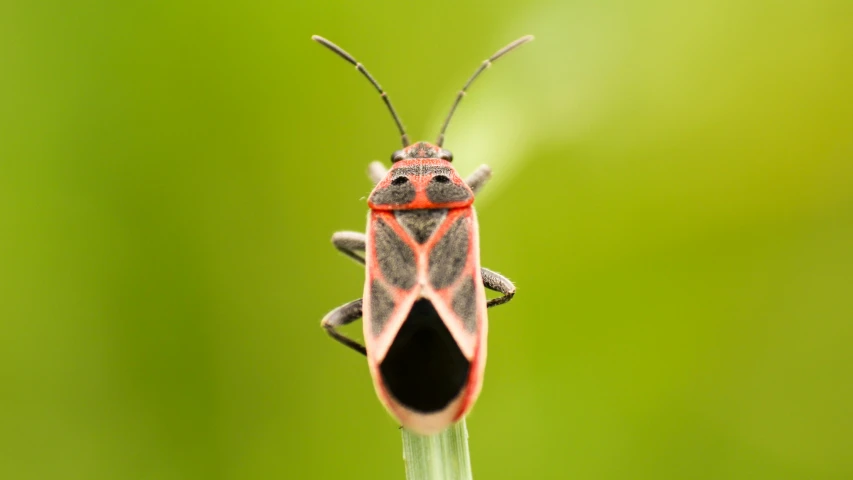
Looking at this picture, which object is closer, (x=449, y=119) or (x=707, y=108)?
(x=449, y=119)

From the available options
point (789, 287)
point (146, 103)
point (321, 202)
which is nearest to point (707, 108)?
→ point (789, 287)

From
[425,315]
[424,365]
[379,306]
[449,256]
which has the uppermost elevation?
[449,256]

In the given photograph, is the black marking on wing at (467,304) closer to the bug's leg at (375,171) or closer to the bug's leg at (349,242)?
the bug's leg at (349,242)

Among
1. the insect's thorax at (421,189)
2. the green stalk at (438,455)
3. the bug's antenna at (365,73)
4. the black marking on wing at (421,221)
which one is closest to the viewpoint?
the green stalk at (438,455)

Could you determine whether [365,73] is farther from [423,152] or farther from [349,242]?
[349,242]

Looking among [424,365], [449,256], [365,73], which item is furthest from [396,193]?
[365,73]

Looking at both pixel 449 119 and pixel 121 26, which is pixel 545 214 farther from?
pixel 121 26

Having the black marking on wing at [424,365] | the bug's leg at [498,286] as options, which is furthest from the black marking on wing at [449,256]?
the bug's leg at [498,286]
